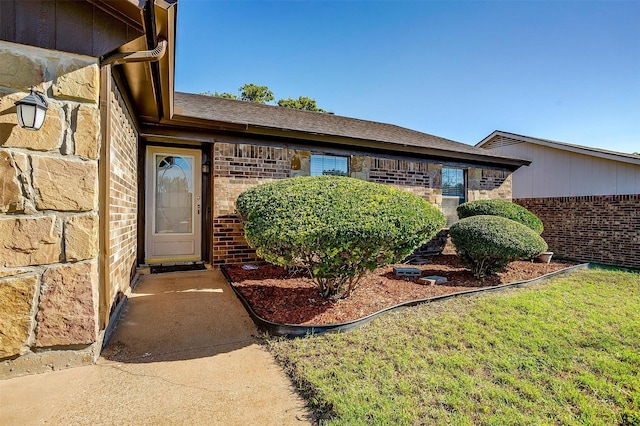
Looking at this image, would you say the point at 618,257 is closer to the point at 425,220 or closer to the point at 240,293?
the point at 425,220

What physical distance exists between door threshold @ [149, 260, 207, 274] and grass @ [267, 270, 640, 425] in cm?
365

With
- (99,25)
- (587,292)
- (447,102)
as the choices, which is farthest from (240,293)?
(447,102)

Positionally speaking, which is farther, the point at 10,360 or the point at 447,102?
the point at 447,102

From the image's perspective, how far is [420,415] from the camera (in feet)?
6.60

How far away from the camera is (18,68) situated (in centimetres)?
227

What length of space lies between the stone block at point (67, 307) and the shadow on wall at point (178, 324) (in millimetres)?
398

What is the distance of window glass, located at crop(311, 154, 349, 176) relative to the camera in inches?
275

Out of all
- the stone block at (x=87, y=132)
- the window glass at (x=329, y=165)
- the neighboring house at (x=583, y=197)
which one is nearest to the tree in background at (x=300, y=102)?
the neighboring house at (x=583, y=197)

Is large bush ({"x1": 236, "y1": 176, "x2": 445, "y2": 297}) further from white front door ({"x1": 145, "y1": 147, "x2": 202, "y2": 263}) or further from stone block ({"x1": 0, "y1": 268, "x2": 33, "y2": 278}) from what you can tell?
white front door ({"x1": 145, "y1": 147, "x2": 202, "y2": 263})

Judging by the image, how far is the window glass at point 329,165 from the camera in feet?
22.9

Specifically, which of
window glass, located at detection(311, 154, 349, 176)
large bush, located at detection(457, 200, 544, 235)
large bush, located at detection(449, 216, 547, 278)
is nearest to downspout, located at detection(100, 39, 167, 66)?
window glass, located at detection(311, 154, 349, 176)

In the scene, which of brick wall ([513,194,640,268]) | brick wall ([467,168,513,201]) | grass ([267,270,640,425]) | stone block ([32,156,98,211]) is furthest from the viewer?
brick wall ([467,168,513,201])

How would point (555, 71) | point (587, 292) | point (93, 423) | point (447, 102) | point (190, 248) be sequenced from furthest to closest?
point (447, 102) < point (555, 71) < point (190, 248) < point (587, 292) < point (93, 423)

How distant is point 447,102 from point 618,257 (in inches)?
276
